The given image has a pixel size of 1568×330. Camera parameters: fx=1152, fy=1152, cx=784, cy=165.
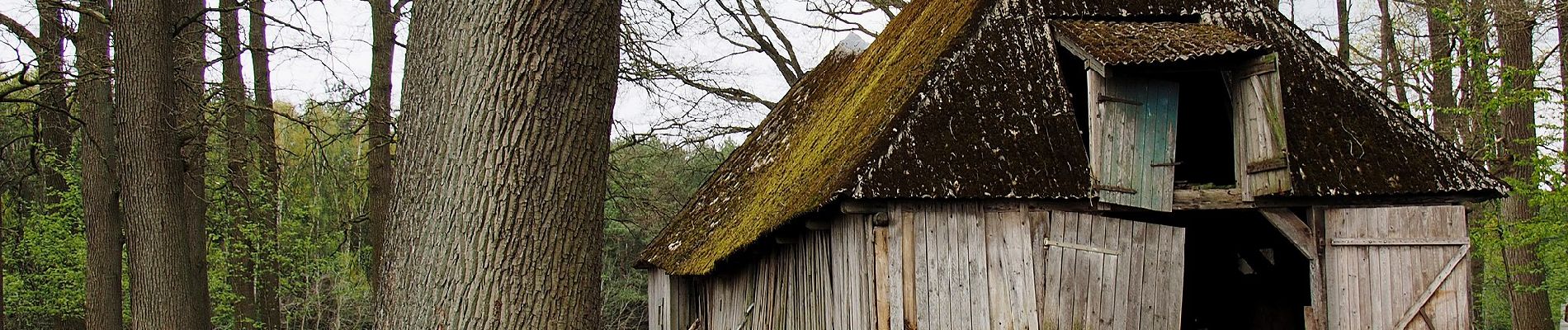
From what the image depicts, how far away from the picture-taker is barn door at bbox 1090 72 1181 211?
26.7 ft

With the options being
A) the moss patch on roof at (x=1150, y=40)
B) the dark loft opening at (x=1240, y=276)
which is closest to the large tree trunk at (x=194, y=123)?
the moss patch on roof at (x=1150, y=40)

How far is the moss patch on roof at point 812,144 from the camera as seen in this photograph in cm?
830

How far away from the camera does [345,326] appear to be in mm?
23406

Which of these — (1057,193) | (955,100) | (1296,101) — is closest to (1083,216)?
(1057,193)

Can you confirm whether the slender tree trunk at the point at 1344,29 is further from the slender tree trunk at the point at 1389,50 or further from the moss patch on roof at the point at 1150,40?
the moss patch on roof at the point at 1150,40

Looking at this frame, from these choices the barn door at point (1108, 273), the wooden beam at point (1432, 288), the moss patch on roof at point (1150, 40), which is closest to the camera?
the moss patch on roof at point (1150, 40)

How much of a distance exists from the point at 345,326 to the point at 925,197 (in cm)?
1893

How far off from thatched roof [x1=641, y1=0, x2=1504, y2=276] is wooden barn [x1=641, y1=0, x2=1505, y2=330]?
18 mm

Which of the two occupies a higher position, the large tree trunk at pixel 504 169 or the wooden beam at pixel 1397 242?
the large tree trunk at pixel 504 169

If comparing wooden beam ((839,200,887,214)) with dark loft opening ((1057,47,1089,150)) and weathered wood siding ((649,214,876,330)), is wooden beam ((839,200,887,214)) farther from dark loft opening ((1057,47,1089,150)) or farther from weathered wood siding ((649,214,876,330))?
dark loft opening ((1057,47,1089,150))

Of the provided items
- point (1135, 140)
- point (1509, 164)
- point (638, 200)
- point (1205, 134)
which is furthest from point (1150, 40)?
point (638, 200)

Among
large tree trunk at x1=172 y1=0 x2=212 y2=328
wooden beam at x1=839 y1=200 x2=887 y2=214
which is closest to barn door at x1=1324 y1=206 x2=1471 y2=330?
wooden beam at x1=839 y1=200 x2=887 y2=214

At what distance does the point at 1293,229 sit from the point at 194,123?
11.1 m

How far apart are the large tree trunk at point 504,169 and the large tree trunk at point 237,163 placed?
32.5 feet
